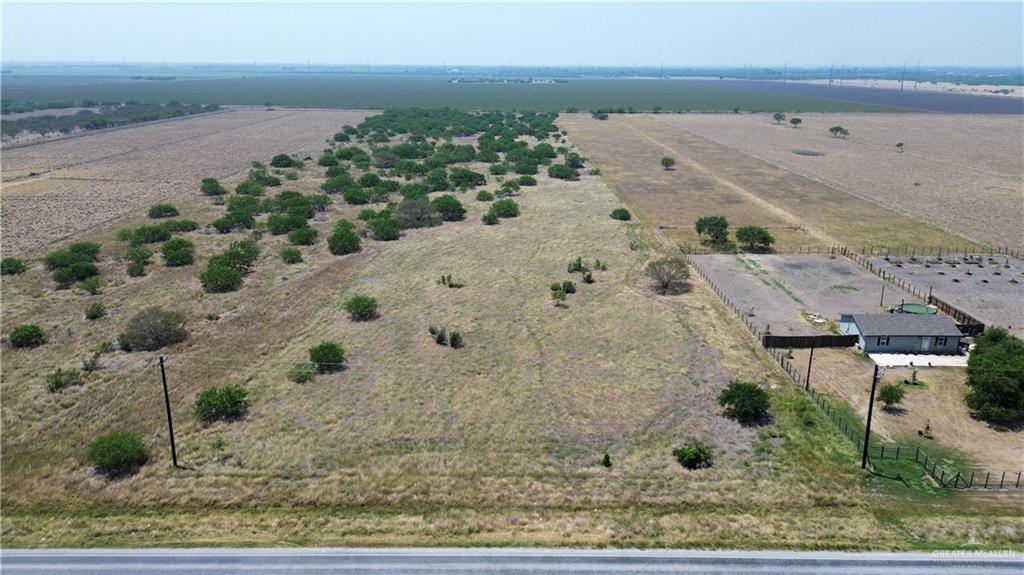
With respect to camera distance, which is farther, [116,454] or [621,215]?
[621,215]

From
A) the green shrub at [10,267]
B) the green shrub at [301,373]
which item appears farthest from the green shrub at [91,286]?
the green shrub at [301,373]

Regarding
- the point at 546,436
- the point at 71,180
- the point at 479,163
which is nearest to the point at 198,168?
the point at 71,180

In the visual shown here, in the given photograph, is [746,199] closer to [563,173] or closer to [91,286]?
[563,173]

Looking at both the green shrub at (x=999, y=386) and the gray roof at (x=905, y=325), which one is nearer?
the green shrub at (x=999, y=386)

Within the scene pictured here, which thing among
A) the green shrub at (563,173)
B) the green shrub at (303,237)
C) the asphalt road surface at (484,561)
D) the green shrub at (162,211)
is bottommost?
the asphalt road surface at (484,561)

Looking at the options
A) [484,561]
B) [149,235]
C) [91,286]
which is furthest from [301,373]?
[149,235]

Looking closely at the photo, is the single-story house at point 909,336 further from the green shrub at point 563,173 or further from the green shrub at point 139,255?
the green shrub at point 563,173
